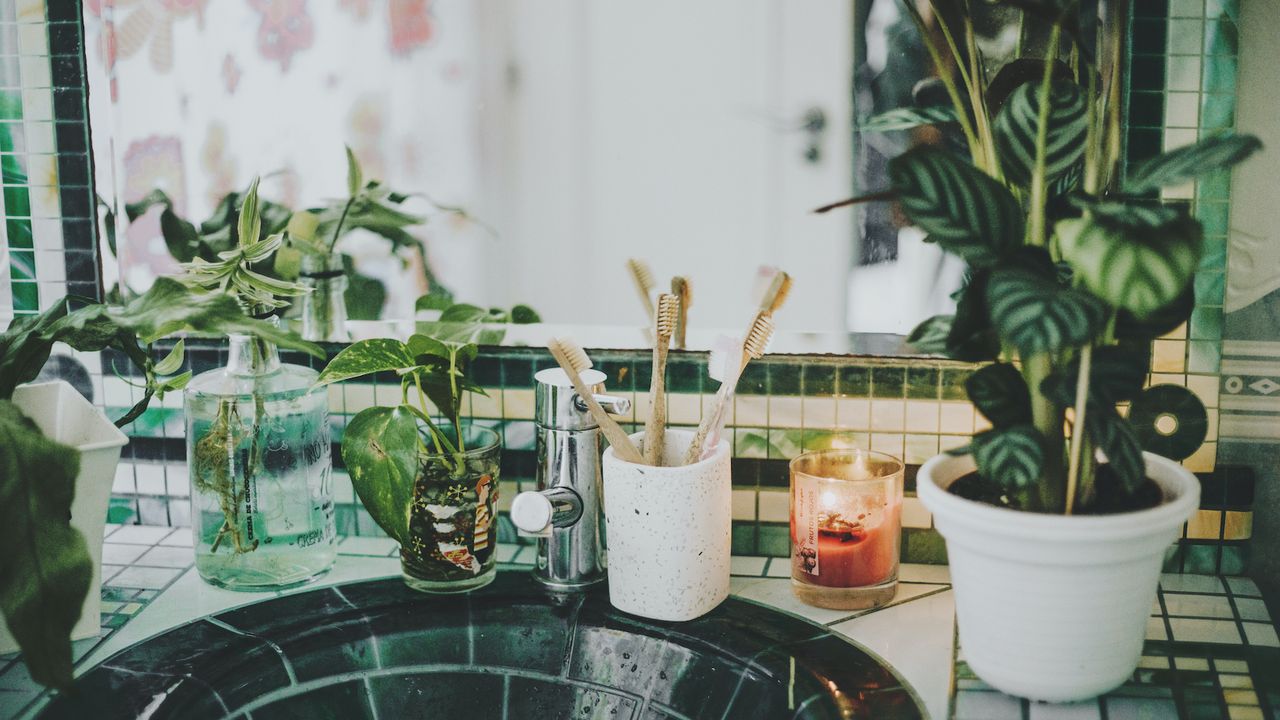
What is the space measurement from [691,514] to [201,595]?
0.51 meters

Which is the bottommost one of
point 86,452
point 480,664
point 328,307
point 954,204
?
point 480,664

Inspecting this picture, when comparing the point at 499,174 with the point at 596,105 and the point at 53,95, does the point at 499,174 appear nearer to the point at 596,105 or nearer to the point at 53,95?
the point at 596,105

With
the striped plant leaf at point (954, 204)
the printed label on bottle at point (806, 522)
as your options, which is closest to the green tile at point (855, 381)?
the printed label on bottle at point (806, 522)

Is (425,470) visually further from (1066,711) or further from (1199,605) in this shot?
(1199,605)

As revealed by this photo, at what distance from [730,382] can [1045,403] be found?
290 mm

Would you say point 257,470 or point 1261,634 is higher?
point 257,470

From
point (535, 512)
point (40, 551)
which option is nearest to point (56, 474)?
point (40, 551)

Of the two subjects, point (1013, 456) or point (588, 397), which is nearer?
point (1013, 456)

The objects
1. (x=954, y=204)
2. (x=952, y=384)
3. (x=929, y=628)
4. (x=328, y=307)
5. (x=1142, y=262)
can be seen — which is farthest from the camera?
(x=328, y=307)

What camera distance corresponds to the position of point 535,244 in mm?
1225

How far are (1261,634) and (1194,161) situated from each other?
0.49 meters

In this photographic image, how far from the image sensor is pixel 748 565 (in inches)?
46.9

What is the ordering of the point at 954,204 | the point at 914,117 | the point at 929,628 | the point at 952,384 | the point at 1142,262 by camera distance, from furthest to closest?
1. the point at 952,384
2. the point at 929,628
3. the point at 914,117
4. the point at 954,204
5. the point at 1142,262

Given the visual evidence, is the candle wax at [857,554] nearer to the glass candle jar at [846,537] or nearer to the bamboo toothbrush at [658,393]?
the glass candle jar at [846,537]
